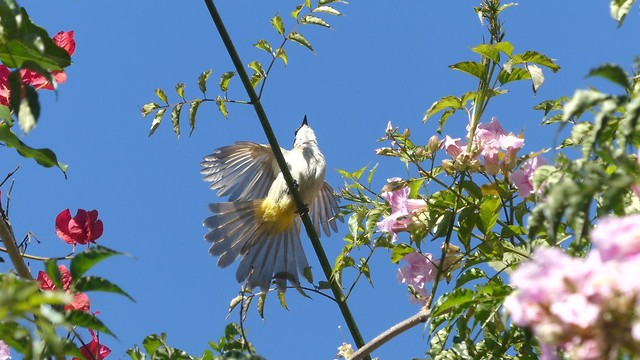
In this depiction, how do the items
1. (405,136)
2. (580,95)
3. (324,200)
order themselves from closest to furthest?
(580,95)
(405,136)
(324,200)

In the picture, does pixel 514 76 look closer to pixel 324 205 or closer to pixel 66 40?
pixel 66 40

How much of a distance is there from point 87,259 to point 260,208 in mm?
3213

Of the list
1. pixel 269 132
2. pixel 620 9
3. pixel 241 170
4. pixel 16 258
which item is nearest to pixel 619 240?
pixel 620 9

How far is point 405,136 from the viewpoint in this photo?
2748 mm

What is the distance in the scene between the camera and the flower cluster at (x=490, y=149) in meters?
2.41

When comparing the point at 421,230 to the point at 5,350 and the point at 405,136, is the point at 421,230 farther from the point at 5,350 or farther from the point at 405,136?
the point at 5,350

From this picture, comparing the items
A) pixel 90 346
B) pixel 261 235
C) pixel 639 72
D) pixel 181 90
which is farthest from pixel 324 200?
pixel 639 72

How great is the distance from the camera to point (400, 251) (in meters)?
2.63

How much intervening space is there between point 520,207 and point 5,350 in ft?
4.44

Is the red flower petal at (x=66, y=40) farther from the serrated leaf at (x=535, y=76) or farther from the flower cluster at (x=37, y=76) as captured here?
the serrated leaf at (x=535, y=76)

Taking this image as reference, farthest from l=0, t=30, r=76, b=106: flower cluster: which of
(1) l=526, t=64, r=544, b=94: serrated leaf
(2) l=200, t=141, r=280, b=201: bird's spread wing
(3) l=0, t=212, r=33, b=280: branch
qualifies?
(2) l=200, t=141, r=280, b=201: bird's spread wing

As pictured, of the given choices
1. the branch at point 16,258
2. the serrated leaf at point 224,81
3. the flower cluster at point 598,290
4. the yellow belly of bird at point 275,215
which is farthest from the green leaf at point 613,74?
the yellow belly of bird at point 275,215

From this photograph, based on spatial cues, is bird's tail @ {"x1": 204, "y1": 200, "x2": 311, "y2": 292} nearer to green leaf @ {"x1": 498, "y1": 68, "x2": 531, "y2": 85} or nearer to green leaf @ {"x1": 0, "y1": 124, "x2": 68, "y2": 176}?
green leaf @ {"x1": 498, "y1": 68, "x2": 531, "y2": 85}

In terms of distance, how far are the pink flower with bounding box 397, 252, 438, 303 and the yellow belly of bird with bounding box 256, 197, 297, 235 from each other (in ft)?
6.05
